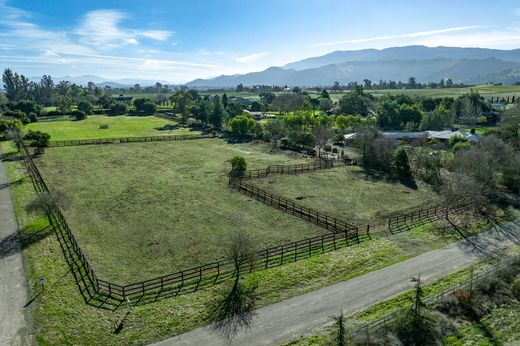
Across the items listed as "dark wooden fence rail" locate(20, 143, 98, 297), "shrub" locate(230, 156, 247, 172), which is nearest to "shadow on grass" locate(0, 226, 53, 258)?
"dark wooden fence rail" locate(20, 143, 98, 297)

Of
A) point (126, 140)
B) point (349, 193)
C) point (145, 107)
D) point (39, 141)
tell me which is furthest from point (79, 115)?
point (349, 193)

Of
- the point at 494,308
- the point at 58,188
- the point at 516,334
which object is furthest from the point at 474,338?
the point at 58,188

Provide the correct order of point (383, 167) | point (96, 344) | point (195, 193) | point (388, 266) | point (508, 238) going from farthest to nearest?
1. point (383, 167)
2. point (195, 193)
3. point (508, 238)
4. point (388, 266)
5. point (96, 344)

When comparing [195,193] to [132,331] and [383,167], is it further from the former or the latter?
[383,167]

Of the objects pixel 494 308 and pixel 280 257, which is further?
pixel 280 257

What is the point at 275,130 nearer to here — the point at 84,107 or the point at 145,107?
the point at 145,107

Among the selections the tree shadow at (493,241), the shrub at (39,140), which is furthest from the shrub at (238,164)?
the shrub at (39,140)
